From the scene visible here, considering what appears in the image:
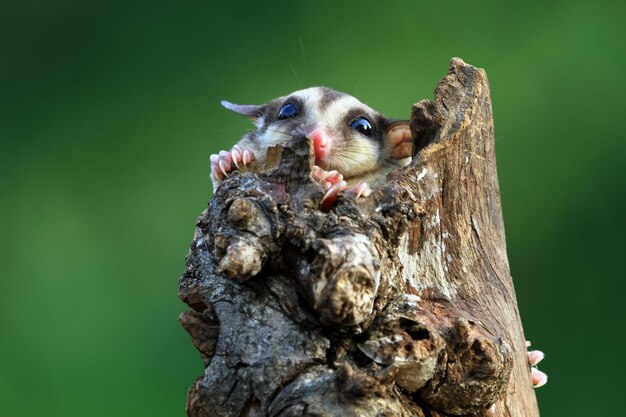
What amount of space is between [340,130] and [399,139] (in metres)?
0.23

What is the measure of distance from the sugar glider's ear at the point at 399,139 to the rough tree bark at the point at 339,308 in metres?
1.25

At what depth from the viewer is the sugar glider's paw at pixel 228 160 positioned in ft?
9.47

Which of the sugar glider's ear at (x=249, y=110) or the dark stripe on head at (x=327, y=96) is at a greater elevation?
the sugar glider's ear at (x=249, y=110)

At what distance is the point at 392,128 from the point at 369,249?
168 centimetres

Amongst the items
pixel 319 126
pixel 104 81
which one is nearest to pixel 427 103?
pixel 319 126

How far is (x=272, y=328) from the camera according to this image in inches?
76.1

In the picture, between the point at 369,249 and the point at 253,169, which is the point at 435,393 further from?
the point at 253,169

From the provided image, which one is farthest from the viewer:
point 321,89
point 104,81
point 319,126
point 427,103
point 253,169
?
point 104,81

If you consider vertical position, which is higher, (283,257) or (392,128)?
(392,128)

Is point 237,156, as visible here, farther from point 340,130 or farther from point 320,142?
point 340,130

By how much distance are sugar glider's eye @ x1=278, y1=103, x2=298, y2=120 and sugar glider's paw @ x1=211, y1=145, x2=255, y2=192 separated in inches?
23.2

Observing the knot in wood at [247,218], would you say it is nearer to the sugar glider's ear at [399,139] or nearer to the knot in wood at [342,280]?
the knot in wood at [342,280]

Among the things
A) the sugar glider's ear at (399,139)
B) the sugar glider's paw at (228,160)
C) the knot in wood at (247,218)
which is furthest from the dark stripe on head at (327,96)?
the knot in wood at (247,218)

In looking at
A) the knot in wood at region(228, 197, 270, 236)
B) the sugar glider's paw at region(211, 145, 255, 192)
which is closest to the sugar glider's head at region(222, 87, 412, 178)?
the sugar glider's paw at region(211, 145, 255, 192)
